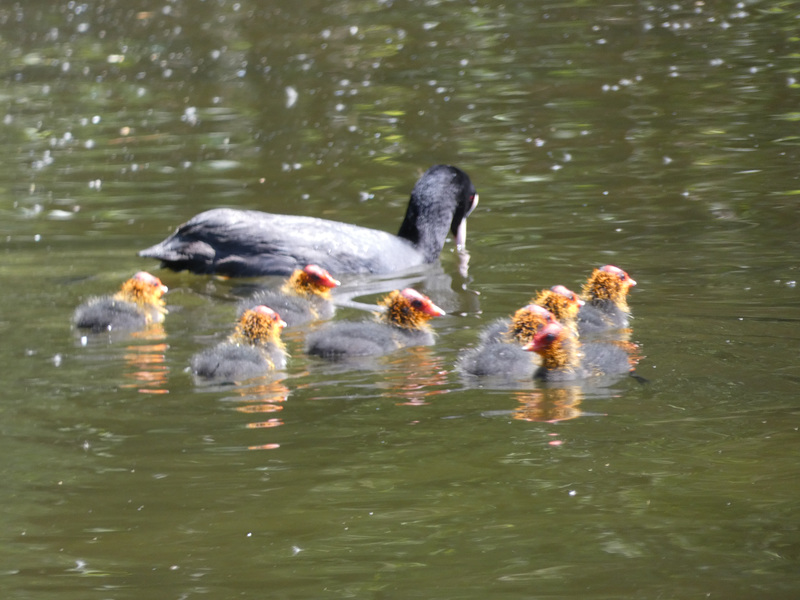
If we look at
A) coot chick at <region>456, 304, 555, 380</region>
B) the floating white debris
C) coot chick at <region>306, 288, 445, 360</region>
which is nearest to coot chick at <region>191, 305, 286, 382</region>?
coot chick at <region>306, 288, 445, 360</region>

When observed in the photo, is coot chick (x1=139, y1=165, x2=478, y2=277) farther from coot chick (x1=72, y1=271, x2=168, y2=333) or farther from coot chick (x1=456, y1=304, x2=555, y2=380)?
coot chick (x1=456, y1=304, x2=555, y2=380)

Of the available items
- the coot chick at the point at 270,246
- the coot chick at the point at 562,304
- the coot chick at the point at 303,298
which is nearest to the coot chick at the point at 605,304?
the coot chick at the point at 562,304

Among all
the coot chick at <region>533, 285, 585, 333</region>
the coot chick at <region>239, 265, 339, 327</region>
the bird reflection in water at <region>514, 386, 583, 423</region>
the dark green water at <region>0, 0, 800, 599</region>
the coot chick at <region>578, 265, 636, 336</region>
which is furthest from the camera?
the coot chick at <region>239, 265, 339, 327</region>

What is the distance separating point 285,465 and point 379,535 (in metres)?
0.82

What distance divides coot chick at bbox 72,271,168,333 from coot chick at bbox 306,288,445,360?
132 cm

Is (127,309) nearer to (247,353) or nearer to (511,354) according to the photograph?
(247,353)

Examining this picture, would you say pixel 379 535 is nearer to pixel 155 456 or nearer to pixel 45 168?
pixel 155 456

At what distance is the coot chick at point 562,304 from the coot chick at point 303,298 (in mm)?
1658

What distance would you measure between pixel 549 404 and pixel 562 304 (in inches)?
52.9

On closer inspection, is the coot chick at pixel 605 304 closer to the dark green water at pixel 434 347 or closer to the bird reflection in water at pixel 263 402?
the dark green water at pixel 434 347

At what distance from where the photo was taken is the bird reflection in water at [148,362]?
21.5 feet

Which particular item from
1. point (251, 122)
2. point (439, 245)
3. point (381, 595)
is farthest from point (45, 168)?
point (381, 595)

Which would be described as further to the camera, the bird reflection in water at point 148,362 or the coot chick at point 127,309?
the coot chick at point 127,309

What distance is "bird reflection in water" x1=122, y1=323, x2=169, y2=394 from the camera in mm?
6562
